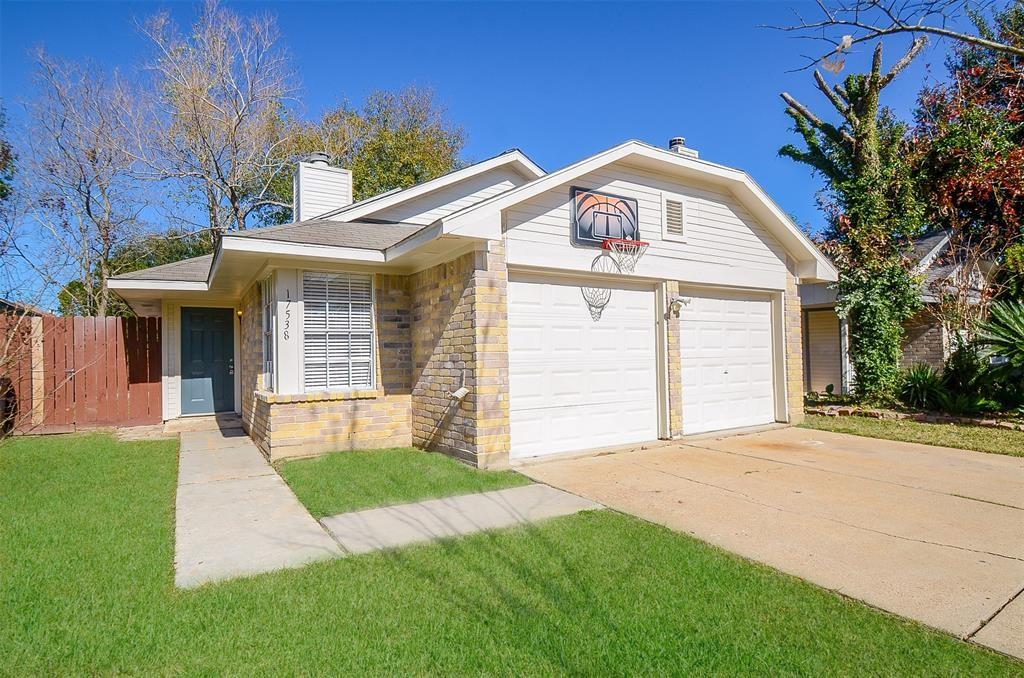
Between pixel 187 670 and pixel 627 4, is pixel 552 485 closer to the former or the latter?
pixel 187 670

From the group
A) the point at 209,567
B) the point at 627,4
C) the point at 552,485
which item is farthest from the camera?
the point at 627,4

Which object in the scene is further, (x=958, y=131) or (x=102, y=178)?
(x=102, y=178)

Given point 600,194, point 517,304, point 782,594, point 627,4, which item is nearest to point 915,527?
point 782,594

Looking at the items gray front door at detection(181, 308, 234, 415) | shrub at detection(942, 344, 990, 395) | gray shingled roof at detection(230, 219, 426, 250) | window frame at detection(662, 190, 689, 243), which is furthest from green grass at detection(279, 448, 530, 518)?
shrub at detection(942, 344, 990, 395)

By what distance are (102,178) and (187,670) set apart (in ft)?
67.5

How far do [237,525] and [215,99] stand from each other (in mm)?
17983

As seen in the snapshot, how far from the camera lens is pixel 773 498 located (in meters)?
5.43

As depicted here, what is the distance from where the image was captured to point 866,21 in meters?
5.05

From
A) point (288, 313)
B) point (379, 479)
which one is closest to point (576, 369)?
point (379, 479)

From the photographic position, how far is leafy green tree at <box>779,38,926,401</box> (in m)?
12.2

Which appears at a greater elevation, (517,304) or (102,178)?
(102,178)

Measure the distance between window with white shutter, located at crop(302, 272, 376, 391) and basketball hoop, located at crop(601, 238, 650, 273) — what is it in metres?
3.34

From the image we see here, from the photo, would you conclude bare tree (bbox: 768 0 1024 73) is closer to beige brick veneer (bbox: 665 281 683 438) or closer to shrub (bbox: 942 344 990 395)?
beige brick veneer (bbox: 665 281 683 438)

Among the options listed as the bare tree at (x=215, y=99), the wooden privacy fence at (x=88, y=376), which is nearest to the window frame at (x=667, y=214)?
the wooden privacy fence at (x=88, y=376)
